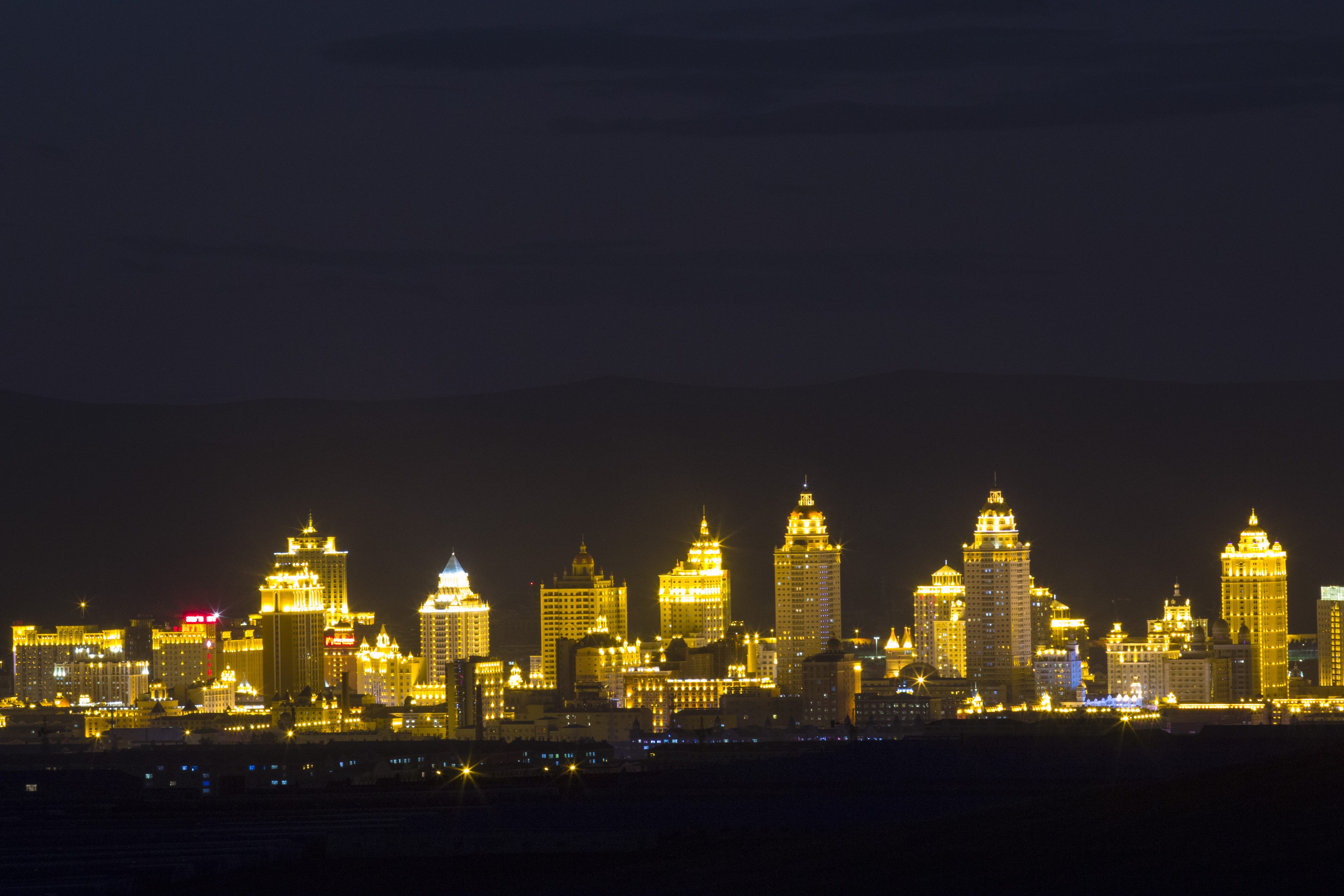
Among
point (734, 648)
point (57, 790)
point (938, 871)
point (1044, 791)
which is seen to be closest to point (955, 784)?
point (1044, 791)

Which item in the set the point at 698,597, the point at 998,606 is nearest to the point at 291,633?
the point at 698,597

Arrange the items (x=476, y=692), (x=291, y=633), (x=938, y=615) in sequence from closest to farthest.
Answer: (x=476, y=692) → (x=291, y=633) → (x=938, y=615)

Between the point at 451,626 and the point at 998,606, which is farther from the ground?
the point at 998,606

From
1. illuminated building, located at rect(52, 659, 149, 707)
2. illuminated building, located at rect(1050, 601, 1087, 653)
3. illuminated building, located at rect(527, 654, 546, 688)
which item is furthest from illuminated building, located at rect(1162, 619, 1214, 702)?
illuminated building, located at rect(52, 659, 149, 707)

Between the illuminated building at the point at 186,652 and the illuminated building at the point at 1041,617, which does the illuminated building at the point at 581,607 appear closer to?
the illuminated building at the point at 186,652

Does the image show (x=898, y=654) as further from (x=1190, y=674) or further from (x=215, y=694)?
(x=215, y=694)

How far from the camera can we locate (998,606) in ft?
595

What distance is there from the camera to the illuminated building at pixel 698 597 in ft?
613

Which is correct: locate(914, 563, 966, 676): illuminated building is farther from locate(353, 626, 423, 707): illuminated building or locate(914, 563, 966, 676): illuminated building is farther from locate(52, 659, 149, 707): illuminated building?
locate(52, 659, 149, 707): illuminated building

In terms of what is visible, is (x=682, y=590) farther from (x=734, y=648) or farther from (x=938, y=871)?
(x=938, y=871)

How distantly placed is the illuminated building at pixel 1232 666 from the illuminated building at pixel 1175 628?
187cm

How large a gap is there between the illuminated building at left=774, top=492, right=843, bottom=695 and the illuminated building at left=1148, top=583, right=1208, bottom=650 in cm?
2267

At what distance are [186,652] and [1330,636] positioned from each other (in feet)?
277

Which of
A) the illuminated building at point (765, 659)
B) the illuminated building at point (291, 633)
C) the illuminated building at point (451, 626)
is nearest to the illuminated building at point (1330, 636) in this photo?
the illuminated building at point (765, 659)
